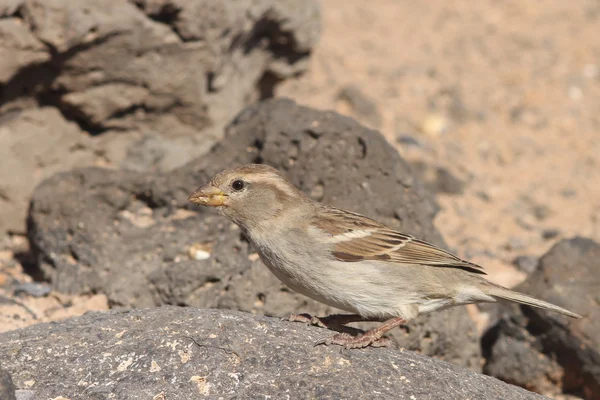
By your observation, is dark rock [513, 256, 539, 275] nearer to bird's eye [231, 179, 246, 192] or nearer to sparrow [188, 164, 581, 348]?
sparrow [188, 164, 581, 348]

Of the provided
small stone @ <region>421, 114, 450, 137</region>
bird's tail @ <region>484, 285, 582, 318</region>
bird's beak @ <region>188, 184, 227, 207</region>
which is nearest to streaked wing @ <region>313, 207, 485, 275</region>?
bird's tail @ <region>484, 285, 582, 318</region>

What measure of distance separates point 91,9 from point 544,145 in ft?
23.1

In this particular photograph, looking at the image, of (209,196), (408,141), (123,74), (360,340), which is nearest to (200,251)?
(209,196)

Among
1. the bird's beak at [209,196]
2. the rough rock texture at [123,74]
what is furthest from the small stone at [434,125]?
the bird's beak at [209,196]

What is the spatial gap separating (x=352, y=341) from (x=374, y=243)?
1.02 metres

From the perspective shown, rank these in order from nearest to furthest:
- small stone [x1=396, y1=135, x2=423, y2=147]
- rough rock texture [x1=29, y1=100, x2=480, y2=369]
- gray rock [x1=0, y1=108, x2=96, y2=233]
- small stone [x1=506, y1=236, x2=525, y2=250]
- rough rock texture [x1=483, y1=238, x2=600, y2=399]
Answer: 1. rough rock texture [x1=29, y1=100, x2=480, y2=369]
2. rough rock texture [x1=483, y1=238, x2=600, y2=399]
3. gray rock [x1=0, y1=108, x2=96, y2=233]
4. small stone [x1=506, y1=236, x2=525, y2=250]
5. small stone [x1=396, y1=135, x2=423, y2=147]

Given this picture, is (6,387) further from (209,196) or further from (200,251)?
(200,251)

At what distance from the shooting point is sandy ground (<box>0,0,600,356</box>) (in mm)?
9930

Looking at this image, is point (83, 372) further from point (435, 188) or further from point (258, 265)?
point (435, 188)

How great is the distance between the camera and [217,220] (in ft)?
22.2

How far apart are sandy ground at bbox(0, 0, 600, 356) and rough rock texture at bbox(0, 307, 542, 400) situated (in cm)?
304

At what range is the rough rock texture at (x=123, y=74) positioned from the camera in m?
7.41

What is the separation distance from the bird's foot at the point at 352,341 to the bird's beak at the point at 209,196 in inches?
53.2

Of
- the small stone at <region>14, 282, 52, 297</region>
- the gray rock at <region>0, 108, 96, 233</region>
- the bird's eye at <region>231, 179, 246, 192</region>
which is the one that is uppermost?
the bird's eye at <region>231, 179, 246, 192</region>
